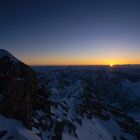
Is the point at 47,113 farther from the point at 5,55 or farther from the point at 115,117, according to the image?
the point at 115,117

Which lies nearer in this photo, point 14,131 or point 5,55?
point 14,131

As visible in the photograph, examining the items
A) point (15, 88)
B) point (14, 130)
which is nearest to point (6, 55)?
point (15, 88)

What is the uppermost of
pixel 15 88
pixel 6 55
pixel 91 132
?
pixel 6 55

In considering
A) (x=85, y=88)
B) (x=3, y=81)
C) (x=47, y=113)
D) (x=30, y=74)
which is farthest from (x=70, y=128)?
(x=85, y=88)

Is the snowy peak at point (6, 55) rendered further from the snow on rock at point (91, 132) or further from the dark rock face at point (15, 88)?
the snow on rock at point (91, 132)

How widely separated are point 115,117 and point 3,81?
75.0 meters

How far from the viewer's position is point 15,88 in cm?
5516

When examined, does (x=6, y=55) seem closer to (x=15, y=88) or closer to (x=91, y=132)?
(x=15, y=88)

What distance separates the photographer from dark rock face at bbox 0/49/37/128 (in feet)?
173

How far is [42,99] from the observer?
69125 mm

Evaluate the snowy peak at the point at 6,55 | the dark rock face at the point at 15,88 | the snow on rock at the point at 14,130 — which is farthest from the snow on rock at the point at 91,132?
the snowy peak at the point at 6,55

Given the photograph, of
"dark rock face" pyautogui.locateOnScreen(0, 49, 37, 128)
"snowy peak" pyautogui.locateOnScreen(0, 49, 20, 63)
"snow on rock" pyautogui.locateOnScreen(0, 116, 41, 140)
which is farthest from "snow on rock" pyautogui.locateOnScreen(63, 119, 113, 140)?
"snowy peak" pyautogui.locateOnScreen(0, 49, 20, 63)

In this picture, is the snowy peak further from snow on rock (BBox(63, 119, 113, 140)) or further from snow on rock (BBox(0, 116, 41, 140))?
snow on rock (BBox(63, 119, 113, 140))

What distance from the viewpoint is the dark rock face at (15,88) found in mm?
52594
